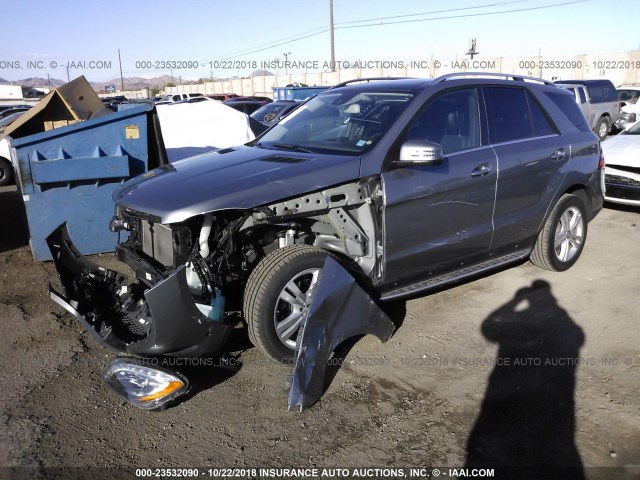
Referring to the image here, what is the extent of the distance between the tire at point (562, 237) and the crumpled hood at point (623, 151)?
116 inches

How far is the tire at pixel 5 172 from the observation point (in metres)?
11.6

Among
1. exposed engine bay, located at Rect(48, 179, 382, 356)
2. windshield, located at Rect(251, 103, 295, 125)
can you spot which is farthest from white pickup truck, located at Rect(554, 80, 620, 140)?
exposed engine bay, located at Rect(48, 179, 382, 356)

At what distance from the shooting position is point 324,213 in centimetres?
373

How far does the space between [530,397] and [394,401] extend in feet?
2.77

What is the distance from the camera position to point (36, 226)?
228 inches

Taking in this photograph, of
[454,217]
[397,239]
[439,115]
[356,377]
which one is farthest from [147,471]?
[439,115]

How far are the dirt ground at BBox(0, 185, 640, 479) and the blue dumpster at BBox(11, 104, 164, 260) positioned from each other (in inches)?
46.9

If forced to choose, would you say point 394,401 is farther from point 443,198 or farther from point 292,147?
point 292,147

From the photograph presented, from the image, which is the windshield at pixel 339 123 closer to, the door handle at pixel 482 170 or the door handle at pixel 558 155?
the door handle at pixel 482 170

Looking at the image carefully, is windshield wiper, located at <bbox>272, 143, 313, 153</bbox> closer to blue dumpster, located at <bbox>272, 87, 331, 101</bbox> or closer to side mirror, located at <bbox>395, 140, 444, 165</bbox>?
side mirror, located at <bbox>395, 140, 444, 165</bbox>

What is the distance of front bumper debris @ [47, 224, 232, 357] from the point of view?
303 centimetres

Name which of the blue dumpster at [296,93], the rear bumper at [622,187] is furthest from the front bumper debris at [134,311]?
the blue dumpster at [296,93]

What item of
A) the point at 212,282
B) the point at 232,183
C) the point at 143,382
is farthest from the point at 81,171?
the point at 143,382

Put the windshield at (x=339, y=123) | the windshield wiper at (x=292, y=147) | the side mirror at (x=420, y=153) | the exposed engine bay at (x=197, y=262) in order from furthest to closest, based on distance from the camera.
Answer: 1. the windshield wiper at (x=292, y=147)
2. the windshield at (x=339, y=123)
3. the side mirror at (x=420, y=153)
4. the exposed engine bay at (x=197, y=262)
